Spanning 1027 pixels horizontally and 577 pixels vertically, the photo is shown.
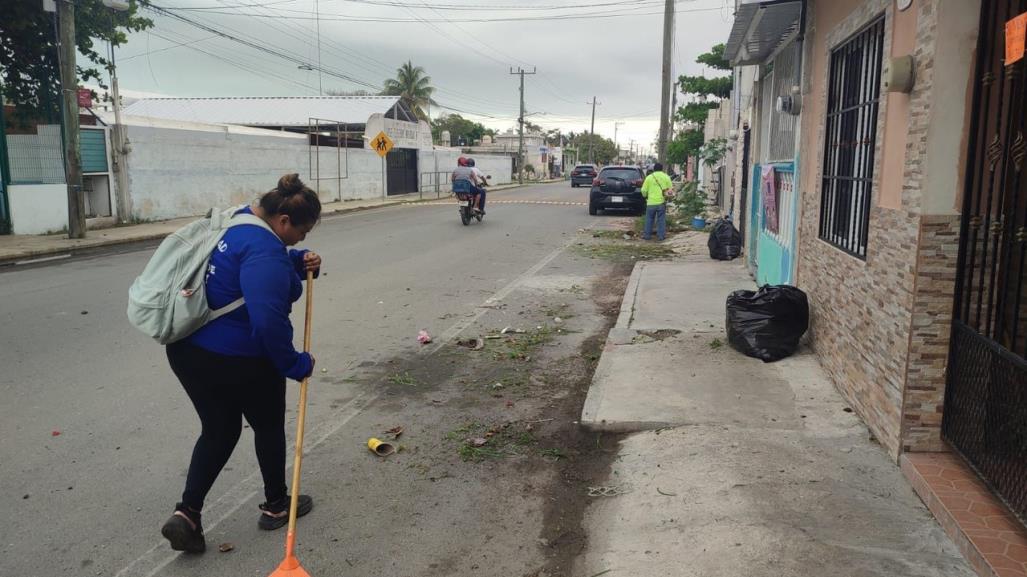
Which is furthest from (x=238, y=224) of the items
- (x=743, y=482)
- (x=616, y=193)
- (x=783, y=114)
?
(x=616, y=193)

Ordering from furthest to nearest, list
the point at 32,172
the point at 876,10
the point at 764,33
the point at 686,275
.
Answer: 1. the point at 32,172
2. the point at 686,275
3. the point at 764,33
4. the point at 876,10

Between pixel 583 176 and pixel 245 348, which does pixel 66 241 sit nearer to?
pixel 245 348

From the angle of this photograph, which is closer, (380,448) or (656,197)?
(380,448)

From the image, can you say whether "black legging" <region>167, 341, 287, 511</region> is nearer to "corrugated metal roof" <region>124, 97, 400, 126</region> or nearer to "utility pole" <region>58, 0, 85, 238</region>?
"utility pole" <region>58, 0, 85, 238</region>

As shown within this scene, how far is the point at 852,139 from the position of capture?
18.5ft

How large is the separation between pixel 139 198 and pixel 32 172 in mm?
2976

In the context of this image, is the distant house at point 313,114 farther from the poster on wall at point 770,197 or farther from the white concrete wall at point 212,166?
the poster on wall at point 770,197

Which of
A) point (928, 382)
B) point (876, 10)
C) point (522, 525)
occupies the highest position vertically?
point (876, 10)

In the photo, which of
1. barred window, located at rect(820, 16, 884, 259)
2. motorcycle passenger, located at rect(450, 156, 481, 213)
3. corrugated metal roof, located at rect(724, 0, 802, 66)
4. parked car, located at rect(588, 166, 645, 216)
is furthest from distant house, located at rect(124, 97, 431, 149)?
barred window, located at rect(820, 16, 884, 259)

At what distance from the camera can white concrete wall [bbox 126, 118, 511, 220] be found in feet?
66.1

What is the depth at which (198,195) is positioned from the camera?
22406 millimetres

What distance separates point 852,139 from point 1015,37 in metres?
2.54

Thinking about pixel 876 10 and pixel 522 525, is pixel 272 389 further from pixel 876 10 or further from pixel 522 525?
pixel 876 10

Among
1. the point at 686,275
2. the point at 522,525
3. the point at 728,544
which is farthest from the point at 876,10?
the point at 686,275
